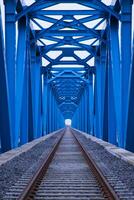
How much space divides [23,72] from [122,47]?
4.40 m

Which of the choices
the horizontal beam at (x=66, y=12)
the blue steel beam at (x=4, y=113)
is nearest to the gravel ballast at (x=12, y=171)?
the blue steel beam at (x=4, y=113)

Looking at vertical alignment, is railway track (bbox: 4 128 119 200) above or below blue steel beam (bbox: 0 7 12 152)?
below

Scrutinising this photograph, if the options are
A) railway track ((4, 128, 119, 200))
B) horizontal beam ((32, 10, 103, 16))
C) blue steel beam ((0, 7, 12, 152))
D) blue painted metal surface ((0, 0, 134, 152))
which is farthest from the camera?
horizontal beam ((32, 10, 103, 16))

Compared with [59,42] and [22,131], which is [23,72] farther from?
[59,42]

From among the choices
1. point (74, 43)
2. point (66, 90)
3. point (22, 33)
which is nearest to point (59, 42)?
point (74, 43)

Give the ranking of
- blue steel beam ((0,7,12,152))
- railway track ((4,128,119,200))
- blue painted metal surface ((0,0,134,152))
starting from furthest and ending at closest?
blue painted metal surface ((0,0,134,152))
blue steel beam ((0,7,12,152))
railway track ((4,128,119,200))

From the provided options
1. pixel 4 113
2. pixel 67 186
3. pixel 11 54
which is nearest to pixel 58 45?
pixel 11 54

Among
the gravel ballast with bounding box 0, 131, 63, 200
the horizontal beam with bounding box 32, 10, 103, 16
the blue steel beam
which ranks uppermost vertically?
the horizontal beam with bounding box 32, 10, 103, 16

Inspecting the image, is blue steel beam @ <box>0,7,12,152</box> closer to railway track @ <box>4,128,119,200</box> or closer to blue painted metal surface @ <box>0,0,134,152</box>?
blue painted metal surface @ <box>0,0,134,152</box>

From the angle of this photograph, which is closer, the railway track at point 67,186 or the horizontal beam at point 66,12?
the railway track at point 67,186

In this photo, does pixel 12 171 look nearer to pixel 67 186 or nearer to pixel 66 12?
pixel 67 186

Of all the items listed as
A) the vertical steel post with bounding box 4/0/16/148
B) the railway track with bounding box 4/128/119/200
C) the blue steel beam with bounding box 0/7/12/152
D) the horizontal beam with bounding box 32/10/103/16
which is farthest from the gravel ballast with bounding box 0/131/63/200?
the horizontal beam with bounding box 32/10/103/16

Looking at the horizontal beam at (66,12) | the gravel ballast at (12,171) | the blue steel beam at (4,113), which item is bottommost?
the gravel ballast at (12,171)

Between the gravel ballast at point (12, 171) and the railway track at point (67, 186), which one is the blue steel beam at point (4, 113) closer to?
the gravel ballast at point (12, 171)
